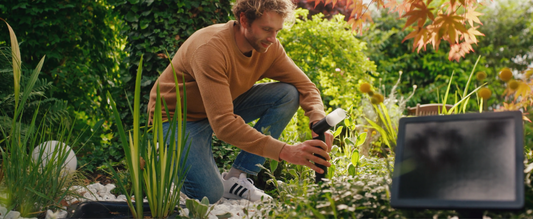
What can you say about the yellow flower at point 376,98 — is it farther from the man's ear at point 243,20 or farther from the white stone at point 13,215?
the white stone at point 13,215

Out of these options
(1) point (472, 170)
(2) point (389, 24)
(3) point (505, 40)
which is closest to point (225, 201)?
(1) point (472, 170)

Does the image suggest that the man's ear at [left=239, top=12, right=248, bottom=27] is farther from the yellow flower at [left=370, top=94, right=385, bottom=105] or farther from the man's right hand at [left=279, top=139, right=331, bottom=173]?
the yellow flower at [left=370, top=94, right=385, bottom=105]

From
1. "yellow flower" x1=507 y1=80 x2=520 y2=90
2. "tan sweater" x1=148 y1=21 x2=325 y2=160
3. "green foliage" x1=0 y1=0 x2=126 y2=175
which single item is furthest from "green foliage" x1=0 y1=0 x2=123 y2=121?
"yellow flower" x1=507 y1=80 x2=520 y2=90

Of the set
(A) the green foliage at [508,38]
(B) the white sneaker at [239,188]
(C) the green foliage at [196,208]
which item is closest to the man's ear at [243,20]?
(B) the white sneaker at [239,188]

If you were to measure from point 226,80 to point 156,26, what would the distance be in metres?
1.41

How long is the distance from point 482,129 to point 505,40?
7.29m

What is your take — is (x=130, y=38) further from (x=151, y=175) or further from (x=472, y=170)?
(x=472, y=170)

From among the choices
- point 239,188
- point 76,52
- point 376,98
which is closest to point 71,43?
point 76,52

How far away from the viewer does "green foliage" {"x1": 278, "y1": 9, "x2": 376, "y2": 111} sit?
12.2ft

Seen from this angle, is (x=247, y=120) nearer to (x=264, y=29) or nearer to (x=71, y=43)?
(x=264, y=29)

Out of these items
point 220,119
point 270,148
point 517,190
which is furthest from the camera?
point 220,119

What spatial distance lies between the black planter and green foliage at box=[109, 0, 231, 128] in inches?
53.8

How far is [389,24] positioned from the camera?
7.15 metres

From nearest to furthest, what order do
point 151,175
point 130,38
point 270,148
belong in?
point 151,175 < point 270,148 < point 130,38
